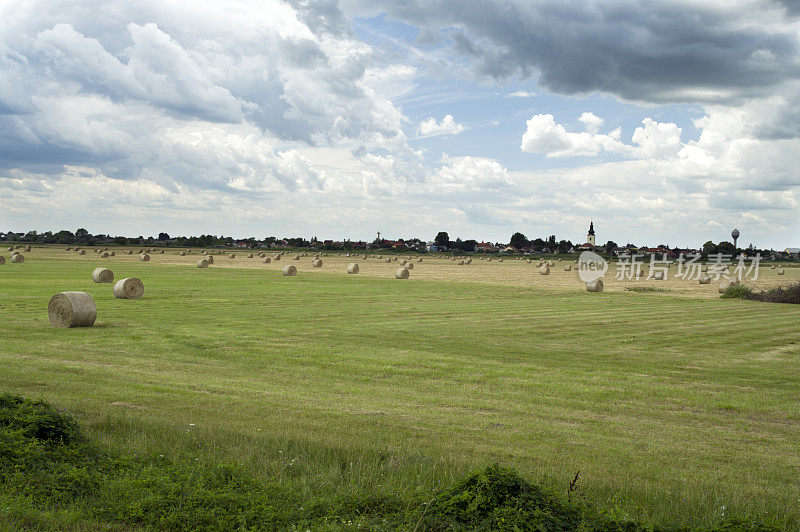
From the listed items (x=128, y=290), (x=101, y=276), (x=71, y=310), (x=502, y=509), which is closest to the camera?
(x=502, y=509)

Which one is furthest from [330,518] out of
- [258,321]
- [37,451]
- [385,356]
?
[258,321]

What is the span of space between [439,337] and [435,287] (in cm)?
2594

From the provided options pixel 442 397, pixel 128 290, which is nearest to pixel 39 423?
pixel 442 397

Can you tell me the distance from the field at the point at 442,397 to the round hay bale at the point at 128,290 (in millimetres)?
3869

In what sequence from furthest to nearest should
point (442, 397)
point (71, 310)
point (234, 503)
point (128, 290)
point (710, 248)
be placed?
point (710, 248)
point (128, 290)
point (71, 310)
point (442, 397)
point (234, 503)

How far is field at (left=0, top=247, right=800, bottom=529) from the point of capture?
7852 mm

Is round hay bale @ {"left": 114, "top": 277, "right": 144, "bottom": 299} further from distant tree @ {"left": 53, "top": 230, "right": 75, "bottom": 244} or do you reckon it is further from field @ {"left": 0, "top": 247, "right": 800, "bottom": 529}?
distant tree @ {"left": 53, "top": 230, "right": 75, "bottom": 244}

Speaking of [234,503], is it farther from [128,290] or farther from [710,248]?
[710,248]

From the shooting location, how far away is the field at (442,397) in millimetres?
7852

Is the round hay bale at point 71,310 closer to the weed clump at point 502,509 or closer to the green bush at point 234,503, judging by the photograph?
the green bush at point 234,503

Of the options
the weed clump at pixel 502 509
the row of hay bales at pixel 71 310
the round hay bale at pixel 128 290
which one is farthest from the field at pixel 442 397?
the round hay bale at pixel 128 290

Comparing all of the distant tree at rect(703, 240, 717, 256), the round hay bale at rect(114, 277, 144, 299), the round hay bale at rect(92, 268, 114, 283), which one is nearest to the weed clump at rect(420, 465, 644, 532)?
the round hay bale at rect(114, 277, 144, 299)

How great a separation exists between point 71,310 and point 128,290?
36.4ft

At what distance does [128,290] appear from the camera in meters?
31.8
